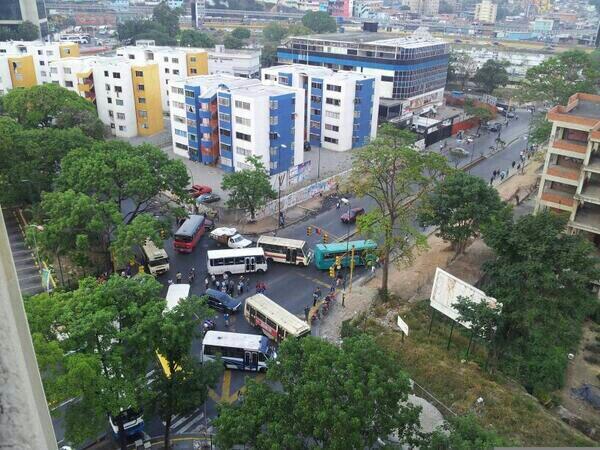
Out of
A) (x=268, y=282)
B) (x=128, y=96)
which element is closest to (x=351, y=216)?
(x=268, y=282)

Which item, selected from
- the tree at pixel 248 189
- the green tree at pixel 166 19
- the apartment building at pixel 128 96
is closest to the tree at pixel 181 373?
the tree at pixel 248 189

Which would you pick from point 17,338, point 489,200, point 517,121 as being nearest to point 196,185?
point 489,200

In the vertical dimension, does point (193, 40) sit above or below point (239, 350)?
above

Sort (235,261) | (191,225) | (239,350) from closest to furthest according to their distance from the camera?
(239,350) < (235,261) < (191,225)

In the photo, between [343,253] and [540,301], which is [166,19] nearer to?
[343,253]

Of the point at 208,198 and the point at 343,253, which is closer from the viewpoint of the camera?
the point at 343,253

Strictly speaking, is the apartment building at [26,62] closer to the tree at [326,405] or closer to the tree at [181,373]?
the tree at [181,373]
